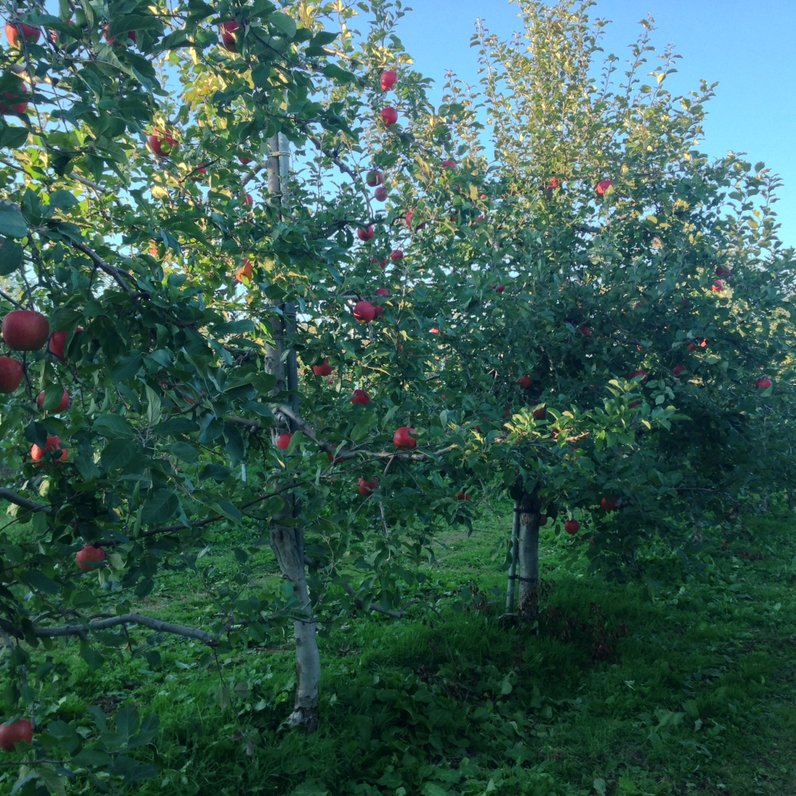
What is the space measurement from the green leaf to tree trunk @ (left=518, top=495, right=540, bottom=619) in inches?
222

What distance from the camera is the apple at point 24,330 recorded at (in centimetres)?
193

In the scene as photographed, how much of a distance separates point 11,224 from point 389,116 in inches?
158

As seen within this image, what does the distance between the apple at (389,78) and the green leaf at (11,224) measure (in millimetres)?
3980

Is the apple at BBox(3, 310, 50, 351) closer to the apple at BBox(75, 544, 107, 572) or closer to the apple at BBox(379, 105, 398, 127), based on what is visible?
the apple at BBox(75, 544, 107, 572)

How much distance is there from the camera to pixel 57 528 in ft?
8.11

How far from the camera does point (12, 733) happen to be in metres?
2.83

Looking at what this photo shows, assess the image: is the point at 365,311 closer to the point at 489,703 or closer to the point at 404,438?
the point at 404,438

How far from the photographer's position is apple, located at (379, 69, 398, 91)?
4.89 meters

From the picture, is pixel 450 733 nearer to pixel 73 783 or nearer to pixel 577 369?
pixel 73 783

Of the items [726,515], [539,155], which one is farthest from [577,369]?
[539,155]

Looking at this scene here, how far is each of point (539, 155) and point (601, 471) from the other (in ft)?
12.4

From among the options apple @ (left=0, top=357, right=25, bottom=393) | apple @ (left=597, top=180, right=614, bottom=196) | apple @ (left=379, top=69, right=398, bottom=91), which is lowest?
apple @ (left=0, top=357, right=25, bottom=393)

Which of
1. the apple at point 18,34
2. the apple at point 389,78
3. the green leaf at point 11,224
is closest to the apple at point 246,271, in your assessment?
the apple at point 18,34

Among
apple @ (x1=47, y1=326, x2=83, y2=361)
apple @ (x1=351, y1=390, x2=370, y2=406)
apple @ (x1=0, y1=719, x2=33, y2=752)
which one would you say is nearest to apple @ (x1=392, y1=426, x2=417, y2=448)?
apple @ (x1=351, y1=390, x2=370, y2=406)
